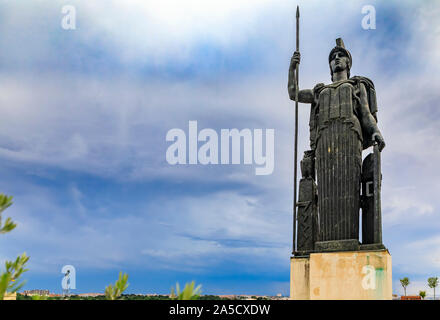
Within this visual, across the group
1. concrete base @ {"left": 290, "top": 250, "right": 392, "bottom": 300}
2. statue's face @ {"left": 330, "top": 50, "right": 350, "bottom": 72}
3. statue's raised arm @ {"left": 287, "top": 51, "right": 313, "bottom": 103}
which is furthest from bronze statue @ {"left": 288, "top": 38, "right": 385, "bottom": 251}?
concrete base @ {"left": 290, "top": 250, "right": 392, "bottom": 300}

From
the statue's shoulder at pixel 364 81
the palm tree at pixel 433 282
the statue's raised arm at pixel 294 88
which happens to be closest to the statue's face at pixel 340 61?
the statue's shoulder at pixel 364 81

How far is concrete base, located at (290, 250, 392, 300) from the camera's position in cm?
865

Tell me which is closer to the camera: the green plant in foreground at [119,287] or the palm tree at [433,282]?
the green plant in foreground at [119,287]

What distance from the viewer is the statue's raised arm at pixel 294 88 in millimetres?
11062

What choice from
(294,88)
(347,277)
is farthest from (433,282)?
(347,277)

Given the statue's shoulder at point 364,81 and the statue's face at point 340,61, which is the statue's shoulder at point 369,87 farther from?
the statue's face at point 340,61

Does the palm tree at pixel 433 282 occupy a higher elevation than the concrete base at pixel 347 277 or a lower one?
lower

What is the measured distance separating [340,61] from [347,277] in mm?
5234

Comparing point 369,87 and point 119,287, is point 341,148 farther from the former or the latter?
point 119,287

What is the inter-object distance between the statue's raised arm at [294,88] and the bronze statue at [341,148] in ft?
0.51

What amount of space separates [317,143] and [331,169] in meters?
0.81
